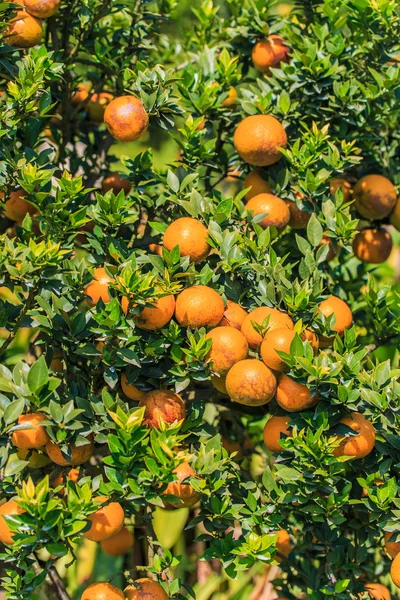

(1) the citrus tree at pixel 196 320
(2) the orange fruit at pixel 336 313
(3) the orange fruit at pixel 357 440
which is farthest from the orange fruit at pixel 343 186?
(3) the orange fruit at pixel 357 440

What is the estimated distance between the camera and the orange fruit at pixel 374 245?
5.48 ft

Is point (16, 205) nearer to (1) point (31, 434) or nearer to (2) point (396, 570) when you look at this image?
(1) point (31, 434)

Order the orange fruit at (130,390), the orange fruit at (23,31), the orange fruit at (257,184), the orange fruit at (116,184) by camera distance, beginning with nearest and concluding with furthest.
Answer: the orange fruit at (130,390) < the orange fruit at (23,31) < the orange fruit at (257,184) < the orange fruit at (116,184)

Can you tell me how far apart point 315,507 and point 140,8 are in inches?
45.8

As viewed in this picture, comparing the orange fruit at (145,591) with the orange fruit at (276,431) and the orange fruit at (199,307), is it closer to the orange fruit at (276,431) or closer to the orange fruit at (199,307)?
the orange fruit at (276,431)

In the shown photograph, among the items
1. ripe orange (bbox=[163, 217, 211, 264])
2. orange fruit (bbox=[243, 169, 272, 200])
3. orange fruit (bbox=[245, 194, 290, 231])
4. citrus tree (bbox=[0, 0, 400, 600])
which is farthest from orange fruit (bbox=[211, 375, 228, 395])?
orange fruit (bbox=[243, 169, 272, 200])

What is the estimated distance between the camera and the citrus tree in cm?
113

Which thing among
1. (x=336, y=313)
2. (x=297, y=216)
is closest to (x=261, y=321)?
(x=336, y=313)

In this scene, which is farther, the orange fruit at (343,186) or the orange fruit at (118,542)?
the orange fruit at (118,542)

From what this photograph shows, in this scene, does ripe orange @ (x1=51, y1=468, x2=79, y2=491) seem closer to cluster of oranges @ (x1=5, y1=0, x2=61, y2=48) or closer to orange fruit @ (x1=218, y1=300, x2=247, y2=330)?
orange fruit @ (x1=218, y1=300, x2=247, y2=330)

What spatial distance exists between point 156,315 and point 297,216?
498 mm

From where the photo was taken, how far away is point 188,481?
1.17 meters

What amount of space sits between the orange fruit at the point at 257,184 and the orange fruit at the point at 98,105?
1.41 feet

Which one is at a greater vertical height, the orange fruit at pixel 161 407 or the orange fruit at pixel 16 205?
the orange fruit at pixel 16 205
